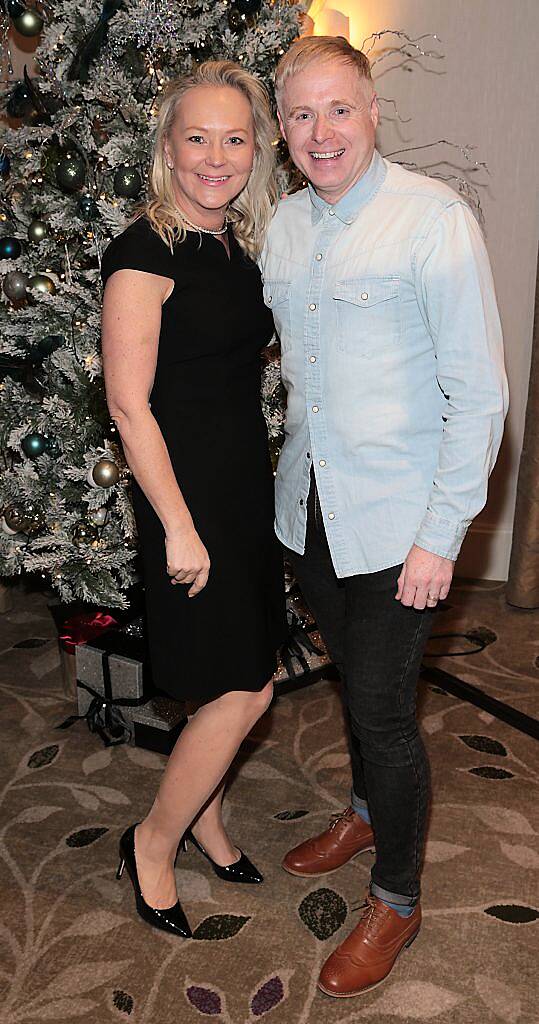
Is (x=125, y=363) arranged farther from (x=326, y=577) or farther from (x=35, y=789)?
(x=35, y=789)

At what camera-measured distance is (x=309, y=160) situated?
1.61 metres

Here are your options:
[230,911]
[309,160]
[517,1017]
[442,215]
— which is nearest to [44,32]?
[309,160]

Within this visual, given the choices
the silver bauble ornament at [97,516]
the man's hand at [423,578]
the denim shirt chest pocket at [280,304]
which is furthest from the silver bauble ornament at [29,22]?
the man's hand at [423,578]

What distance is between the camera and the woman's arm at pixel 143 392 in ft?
5.23

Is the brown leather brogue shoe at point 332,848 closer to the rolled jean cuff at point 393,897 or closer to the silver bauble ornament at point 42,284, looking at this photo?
the rolled jean cuff at point 393,897

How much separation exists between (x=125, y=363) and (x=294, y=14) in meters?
1.47

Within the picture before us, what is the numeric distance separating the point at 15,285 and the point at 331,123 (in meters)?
1.39

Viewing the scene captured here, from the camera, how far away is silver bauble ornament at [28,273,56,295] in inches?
104

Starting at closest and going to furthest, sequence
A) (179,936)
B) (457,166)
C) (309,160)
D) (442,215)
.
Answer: (442,215) < (309,160) < (179,936) < (457,166)

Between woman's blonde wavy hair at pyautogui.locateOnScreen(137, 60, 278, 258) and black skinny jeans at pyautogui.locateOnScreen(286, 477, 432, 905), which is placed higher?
woman's blonde wavy hair at pyautogui.locateOnScreen(137, 60, 278, 258)

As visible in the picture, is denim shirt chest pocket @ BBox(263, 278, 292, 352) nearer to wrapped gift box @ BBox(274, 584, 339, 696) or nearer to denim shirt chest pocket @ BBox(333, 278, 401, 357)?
denim shirt chest pocket @ BBox(333, 278, 401, 357)

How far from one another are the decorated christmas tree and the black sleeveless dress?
0.83m

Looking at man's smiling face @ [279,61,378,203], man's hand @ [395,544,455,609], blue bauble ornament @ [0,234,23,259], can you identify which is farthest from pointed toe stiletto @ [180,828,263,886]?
blue bauble ornament @ [0,234,23,259]

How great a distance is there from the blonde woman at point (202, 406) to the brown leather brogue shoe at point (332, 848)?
355 millimetres
